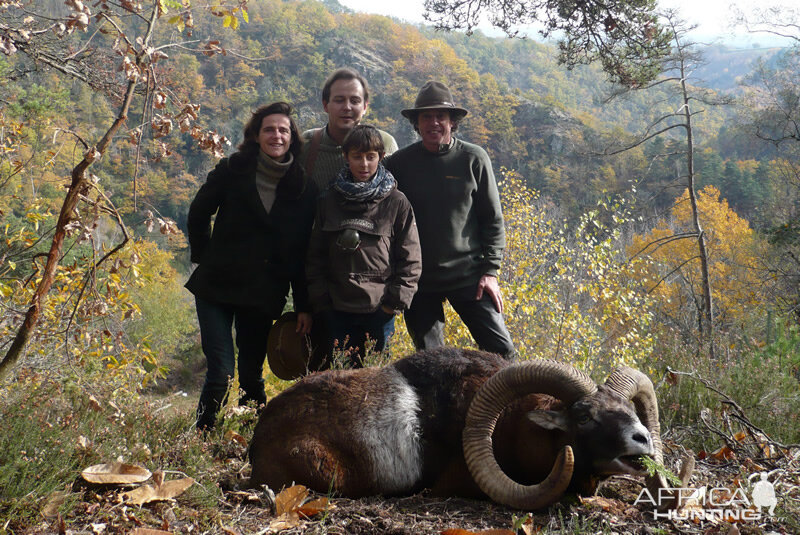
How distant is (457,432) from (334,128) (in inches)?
109

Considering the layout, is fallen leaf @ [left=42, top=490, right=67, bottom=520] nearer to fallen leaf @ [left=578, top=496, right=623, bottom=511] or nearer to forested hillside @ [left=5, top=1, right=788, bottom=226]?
fallen leaf @ [left=578, top=496, right=623, bottom=511]

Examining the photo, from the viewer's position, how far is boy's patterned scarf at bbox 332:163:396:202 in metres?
4.40

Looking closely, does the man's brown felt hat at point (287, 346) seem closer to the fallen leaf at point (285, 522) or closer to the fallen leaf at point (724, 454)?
the fallen leaf at point (285, 522)

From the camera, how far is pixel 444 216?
4859 millimetres

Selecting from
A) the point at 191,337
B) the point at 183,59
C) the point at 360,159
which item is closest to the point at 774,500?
the point at 360,159

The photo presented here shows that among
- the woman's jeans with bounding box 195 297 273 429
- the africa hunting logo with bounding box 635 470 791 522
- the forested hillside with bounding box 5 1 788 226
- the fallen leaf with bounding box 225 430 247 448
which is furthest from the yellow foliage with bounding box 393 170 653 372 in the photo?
the forested hillside with bounding box 5 1 788 226

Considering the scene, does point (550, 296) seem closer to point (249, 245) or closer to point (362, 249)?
point (362, 249)

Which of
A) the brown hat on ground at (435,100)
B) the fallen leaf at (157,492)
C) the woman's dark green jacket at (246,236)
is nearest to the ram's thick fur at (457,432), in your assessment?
the fallen leaf at (157,492)

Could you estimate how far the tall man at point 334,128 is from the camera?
4.86 meters

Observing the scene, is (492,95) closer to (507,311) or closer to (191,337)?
(191,337)

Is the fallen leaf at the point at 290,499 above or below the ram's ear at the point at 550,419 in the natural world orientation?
below

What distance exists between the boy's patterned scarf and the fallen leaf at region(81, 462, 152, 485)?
2.35 m

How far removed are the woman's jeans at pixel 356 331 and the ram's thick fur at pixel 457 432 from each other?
84cm

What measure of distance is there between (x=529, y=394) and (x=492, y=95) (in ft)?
328
